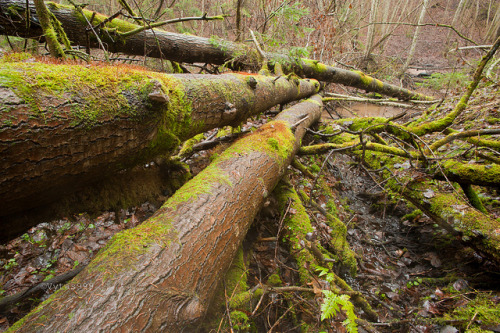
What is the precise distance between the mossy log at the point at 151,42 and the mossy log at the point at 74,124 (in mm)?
1846

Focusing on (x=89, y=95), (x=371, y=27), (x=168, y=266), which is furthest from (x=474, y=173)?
(x=371, y=27)

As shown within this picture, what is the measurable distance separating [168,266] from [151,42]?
4.90 metres

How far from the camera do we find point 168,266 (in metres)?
1.45

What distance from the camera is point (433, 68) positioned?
645 inches

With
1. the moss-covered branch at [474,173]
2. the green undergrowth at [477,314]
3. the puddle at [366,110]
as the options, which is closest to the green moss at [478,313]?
the green undergrowth at [477,314]

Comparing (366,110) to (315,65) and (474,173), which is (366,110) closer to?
(315,65)

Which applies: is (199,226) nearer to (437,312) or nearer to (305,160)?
(437,312)

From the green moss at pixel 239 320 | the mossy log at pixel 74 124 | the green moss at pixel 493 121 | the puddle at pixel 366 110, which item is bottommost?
the green moss at pixel 239 320

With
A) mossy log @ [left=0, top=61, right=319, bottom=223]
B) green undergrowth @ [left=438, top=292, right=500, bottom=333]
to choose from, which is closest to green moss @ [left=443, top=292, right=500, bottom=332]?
green undergrowth @ [left=438, top=292, right=500, bottom=333]

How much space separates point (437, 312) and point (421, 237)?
1436 mm

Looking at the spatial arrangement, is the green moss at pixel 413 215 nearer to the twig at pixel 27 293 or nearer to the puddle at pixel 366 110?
the twig at pixel 27 293

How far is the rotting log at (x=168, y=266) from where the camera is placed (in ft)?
3.78

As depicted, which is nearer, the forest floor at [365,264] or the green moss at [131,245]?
the green moss at [131,245]

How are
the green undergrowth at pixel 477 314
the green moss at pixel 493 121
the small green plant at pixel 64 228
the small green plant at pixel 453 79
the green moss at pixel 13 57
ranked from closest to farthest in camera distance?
the green moss at pixel 13 57 < the green undergrowth at pixel 477 314 < the small green plant at pixel 64 228 < the green moss at pixel 493 121 < the small green plant at pixel 453 79
